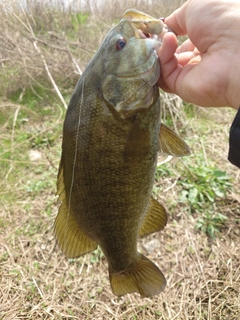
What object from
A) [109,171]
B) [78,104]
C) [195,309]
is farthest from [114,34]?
[195,309]

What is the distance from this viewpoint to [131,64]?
1.22m

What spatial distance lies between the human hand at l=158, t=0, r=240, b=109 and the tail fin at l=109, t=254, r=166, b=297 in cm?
100

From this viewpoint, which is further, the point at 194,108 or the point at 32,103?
the point at 32,103

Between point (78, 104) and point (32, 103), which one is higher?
point (78, 104)

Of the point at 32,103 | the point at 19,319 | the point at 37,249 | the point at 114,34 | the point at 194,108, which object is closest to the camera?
the point at 114,34

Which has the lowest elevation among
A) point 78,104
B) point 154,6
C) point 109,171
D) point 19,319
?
point 19,319

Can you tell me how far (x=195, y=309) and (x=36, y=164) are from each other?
8.77 ft

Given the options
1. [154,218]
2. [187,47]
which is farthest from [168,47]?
[154,218]

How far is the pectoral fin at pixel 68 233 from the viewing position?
1.46 meters

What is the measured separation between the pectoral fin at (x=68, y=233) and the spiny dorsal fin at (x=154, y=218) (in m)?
0.34

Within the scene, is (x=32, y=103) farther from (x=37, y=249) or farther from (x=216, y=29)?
(x=216, y=29)

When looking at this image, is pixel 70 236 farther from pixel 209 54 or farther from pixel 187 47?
pixel 187 47

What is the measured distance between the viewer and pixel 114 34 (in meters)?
1.26

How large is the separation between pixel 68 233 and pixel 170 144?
2.37ft
